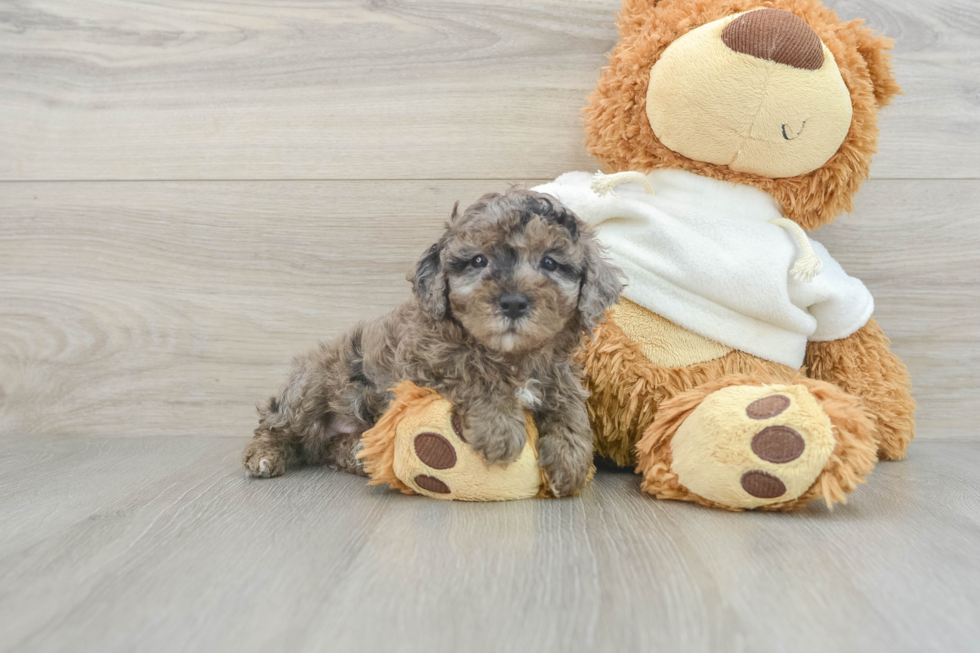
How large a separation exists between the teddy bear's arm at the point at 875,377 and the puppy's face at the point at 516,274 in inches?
28.9

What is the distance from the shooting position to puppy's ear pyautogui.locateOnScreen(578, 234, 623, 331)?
140 cm

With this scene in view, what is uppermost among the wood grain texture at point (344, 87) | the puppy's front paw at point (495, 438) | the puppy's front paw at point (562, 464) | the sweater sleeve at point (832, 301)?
the wood grain texture at point (344, 87)

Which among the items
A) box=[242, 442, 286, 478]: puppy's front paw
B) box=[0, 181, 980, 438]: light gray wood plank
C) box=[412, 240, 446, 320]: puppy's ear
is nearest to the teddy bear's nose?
box=[0, 181, 980, 438]: light gray wood plank

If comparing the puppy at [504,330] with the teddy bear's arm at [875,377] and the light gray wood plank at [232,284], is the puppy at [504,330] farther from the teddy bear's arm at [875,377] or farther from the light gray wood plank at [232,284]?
the teddy bear's arm at [875,377]

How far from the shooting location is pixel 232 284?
2.12m

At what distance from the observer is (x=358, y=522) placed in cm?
134

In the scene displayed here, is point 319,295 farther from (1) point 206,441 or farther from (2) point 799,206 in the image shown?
(2) point 799,206

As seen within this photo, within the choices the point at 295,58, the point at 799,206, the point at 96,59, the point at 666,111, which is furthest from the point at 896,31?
the point at 96,59

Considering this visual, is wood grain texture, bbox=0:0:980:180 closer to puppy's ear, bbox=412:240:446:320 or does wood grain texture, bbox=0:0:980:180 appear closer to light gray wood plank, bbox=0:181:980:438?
light gray wood plank, bbox=0:181:980:438

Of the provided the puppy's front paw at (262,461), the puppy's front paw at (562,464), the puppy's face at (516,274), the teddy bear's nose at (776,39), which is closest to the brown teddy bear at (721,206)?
the teddy bear's nose at (776,39)

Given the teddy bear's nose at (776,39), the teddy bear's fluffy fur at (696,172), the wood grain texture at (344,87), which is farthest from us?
the wood grain texture at (344,87)

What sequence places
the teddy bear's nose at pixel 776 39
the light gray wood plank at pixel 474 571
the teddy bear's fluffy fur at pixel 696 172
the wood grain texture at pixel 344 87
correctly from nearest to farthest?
the light gray wood plank at pixel 474 571 < the teddy bear's nose at pixel 776 39 < the teddy bear's fluffy fur at pixel 696 172 < the wood grain texture at pixel 344 87

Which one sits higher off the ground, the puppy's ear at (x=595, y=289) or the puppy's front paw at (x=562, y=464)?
the puppy's ear at (x=595, y=289)

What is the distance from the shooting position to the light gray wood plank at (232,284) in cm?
205
